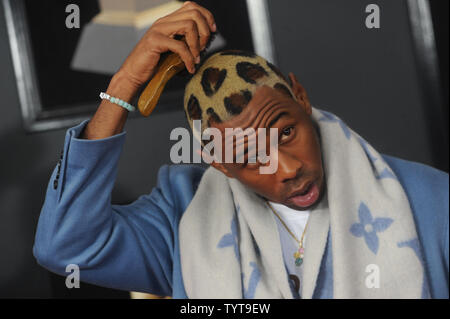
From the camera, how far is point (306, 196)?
69 cm

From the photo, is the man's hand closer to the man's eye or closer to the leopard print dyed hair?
the leopard print dyed hair

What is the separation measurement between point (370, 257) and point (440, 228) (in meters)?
0.12

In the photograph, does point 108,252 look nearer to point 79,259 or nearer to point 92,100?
point 79,259

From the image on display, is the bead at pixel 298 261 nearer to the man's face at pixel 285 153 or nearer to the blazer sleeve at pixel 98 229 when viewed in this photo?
the man's face at pixel 285 153

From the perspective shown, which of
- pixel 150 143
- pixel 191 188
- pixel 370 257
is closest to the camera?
pixel 370 257

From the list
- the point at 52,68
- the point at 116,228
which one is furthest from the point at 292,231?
the point at 52,68

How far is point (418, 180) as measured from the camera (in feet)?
2.43

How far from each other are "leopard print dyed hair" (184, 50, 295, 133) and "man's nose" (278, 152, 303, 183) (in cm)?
8

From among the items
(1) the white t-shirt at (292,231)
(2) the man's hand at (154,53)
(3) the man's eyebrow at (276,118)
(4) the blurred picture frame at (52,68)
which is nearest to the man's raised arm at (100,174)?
(2) the man's hand at (154,53)

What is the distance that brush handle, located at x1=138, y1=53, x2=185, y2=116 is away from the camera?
65 cm

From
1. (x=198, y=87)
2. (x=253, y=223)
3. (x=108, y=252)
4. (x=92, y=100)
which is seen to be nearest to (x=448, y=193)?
(x=253, y=223)

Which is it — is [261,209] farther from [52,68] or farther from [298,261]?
[52,68]

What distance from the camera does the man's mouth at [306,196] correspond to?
685 mm

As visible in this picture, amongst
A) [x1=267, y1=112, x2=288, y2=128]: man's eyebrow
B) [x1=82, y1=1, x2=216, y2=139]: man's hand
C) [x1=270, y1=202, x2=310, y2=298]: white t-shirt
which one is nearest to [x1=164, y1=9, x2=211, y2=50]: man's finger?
[x1=82, y1=1, x2=216, y2=139]: man's hand
